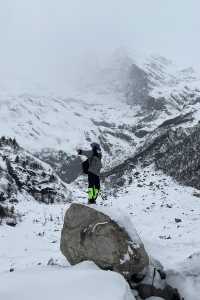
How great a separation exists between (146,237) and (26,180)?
105ft

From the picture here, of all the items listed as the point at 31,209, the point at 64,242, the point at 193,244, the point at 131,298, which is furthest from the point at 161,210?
the point at 131,298

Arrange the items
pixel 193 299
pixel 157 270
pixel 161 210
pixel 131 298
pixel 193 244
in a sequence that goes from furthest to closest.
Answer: pixel 161 210, pixel 193 244, pixel 157 270, pixel 193 299, pixel 131 298

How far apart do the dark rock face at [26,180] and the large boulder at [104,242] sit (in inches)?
1165

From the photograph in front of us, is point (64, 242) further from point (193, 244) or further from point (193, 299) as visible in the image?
point (193, 244)

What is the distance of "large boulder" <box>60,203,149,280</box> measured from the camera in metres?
14.0

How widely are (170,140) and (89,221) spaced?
3554 inches

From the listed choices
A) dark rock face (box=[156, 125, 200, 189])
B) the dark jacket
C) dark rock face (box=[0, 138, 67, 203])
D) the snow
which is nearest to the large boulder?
the dark jacket

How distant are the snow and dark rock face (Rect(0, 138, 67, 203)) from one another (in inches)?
1273

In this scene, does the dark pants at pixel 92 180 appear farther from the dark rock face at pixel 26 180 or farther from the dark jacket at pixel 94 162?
the dark rock face at pixel 26 180

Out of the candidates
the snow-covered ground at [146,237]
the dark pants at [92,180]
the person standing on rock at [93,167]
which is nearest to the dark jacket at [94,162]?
the person standing on rock at [93,167]

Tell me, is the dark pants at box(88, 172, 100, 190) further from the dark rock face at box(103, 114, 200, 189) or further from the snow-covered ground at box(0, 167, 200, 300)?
the dark rock face at box(103, 114, 200, 189)

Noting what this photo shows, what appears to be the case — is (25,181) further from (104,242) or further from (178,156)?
(104,242)

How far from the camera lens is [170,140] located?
103750 mm

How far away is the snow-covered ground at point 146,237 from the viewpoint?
47.6ft
